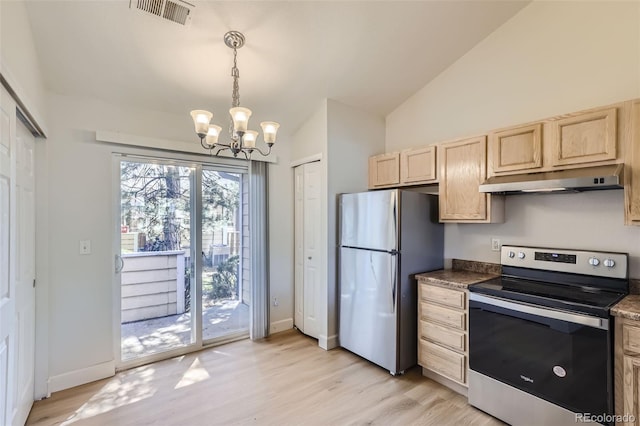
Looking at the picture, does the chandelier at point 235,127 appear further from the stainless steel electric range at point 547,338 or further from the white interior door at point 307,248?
the stainless steel electric range at point 547,338

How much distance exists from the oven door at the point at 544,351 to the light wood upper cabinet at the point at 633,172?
732 mm

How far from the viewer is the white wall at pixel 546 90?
7.26 ft

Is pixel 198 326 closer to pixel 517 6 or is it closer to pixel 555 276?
pixel 555 276

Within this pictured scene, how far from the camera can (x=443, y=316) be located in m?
2.61

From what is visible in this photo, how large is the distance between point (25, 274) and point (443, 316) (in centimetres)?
325

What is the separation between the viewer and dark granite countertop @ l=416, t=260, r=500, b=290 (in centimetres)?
254

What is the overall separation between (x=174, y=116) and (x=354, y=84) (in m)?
1.93

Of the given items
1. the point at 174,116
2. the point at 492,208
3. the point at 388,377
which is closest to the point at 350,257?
the point at 388,377

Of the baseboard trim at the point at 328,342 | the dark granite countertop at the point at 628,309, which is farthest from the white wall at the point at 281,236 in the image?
the dark granite countertop at the point at 628,309

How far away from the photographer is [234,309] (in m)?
3.75

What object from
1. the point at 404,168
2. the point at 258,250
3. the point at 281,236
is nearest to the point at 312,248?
the point at 281,236

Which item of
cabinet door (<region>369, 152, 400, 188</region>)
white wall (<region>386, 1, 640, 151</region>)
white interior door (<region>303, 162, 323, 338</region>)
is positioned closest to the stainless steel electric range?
white wall (<region>386, 1, 640, 151</region>)

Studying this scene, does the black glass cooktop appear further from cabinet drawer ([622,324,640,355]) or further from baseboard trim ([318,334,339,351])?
baseboard trim ([318,334,339,351])

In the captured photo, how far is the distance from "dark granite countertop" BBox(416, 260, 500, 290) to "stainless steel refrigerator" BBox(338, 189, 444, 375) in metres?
0.15
